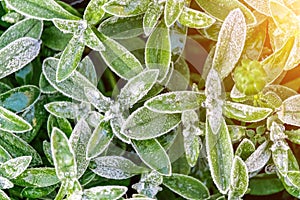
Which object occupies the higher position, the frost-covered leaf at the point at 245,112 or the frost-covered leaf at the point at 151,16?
the frost-covered leaf at the point at 151,16

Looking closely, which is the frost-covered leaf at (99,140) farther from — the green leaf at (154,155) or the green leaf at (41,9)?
the green leaf at (41,9)

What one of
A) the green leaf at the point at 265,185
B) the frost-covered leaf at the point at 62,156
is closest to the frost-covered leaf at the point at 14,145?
the frost-covered leaf at the point at 62,156

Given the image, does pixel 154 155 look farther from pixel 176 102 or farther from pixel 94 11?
pixel 94 11

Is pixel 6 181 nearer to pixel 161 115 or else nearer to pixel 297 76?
pixel 161 115

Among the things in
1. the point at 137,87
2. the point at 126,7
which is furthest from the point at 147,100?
the point at 126,7

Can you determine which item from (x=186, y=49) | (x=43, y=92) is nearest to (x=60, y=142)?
(x=43, y=92)

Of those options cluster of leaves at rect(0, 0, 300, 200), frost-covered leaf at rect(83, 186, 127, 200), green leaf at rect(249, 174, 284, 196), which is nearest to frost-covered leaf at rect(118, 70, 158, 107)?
cluster of leaves at rect(0, 0, 300, 200)

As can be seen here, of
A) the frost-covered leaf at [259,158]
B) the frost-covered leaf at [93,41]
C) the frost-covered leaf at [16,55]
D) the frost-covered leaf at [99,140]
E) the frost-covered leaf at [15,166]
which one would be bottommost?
the frost-covered leaf at [15,166]
